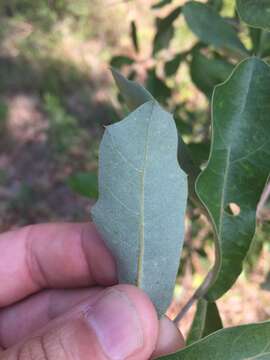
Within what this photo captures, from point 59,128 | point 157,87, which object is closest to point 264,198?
point 157,87

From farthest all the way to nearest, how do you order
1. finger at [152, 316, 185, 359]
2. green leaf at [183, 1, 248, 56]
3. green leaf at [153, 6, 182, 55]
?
green leaf at [153, 6, 182, 55] → green leaf at [183, 1, 248, 56] → finger at [152, 316, 185, 359]

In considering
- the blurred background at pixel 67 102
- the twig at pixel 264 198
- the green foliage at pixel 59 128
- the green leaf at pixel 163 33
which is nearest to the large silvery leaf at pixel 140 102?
the twig at pixel 264 198

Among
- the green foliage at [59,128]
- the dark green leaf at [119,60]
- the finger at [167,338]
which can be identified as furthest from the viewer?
the green foliage at [59,128]

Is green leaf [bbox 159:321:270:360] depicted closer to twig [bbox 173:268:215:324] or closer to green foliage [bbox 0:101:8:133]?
twig [bbox 173:268:215:324]

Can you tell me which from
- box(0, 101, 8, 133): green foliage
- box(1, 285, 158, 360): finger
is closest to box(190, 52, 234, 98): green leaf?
box(1, 285, 158, 360): finger

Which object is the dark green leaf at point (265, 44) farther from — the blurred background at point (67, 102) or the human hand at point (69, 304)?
the blurred background at point (67, 102)
